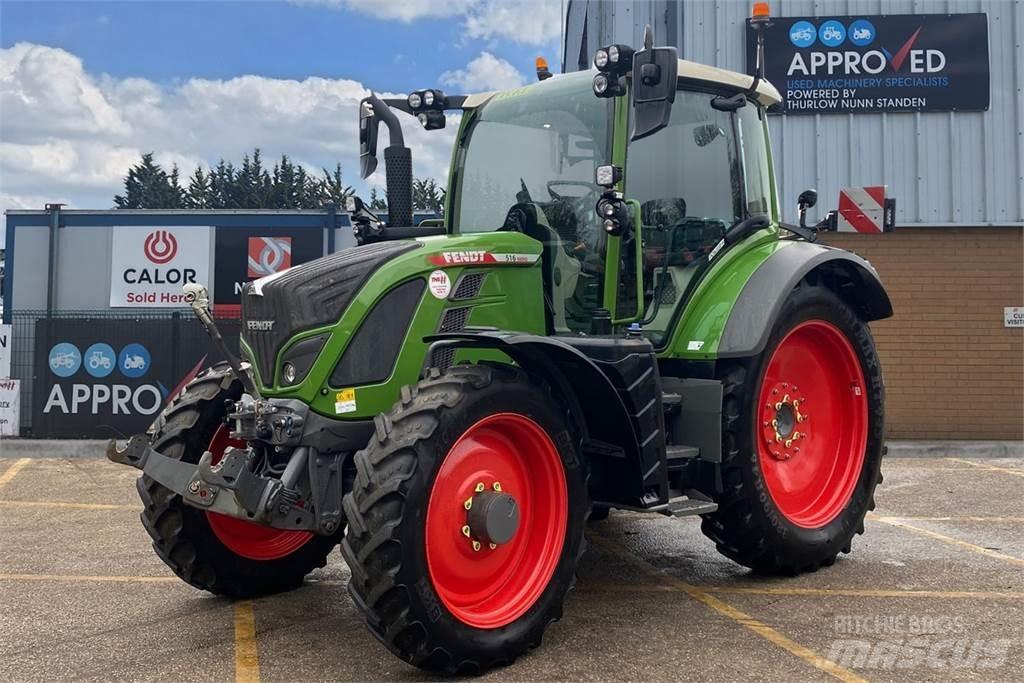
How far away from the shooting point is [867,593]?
16.9ft

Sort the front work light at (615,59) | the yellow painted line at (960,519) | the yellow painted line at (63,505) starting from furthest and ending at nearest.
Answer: the yellow painted line at (63,505) < the yellow painted line at (960,519) < the front work light at (615,59)

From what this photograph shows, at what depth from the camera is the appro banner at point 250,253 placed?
16.1 meters

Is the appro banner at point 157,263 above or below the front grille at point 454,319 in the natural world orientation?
above

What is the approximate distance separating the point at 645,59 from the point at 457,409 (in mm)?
1851

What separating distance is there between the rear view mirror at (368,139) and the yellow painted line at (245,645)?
2.45 m

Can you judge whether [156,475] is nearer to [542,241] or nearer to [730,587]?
[542,241]

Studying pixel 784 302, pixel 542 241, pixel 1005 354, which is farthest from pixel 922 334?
pixel 542 241

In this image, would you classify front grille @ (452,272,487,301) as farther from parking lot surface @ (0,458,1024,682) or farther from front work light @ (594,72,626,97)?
parking lot surface @ (0,458,1024,682)

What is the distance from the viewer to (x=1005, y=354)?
1259 cm

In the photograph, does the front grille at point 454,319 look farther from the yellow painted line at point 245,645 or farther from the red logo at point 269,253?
the red logo at point 269,253

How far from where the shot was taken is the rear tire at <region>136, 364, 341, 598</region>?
188 inches

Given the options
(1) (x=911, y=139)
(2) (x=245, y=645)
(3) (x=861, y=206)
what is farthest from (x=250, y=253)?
(2) (x=245, y=645)

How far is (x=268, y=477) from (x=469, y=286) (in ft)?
4.20

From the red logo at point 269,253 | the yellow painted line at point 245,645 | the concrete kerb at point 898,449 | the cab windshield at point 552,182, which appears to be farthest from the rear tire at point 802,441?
the red logo at point 269,253
